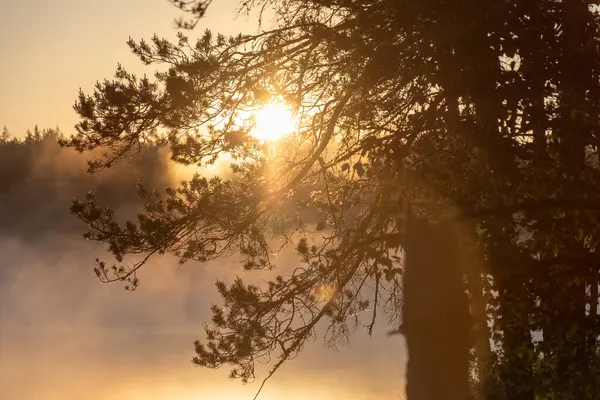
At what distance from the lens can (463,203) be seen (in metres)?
7.99

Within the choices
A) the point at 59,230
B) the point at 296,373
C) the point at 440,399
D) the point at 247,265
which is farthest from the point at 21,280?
the point at 440,399

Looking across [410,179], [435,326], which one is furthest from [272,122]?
[435,326]

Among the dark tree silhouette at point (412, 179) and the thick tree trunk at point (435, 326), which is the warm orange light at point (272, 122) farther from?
the thick tree trunk at point (435, 326)

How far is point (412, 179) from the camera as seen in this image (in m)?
8.47

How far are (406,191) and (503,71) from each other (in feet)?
4.75

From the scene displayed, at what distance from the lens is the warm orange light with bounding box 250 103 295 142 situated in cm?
1254

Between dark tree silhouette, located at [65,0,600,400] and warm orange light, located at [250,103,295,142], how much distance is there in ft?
0.47

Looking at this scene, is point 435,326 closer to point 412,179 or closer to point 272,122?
point 412,179

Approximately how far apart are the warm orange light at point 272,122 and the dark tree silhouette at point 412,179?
0.47ft

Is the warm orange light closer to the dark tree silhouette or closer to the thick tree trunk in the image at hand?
the dark tree silhouette

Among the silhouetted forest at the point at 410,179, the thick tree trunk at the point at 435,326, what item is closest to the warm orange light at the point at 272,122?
the silhouetted forest at the point at 410,179

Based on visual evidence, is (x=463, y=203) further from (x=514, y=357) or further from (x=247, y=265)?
(x=247, y=265)

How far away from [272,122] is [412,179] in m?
4.54

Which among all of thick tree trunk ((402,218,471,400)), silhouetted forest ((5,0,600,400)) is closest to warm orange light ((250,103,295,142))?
silhouetted forest ((5,0,600,400))
